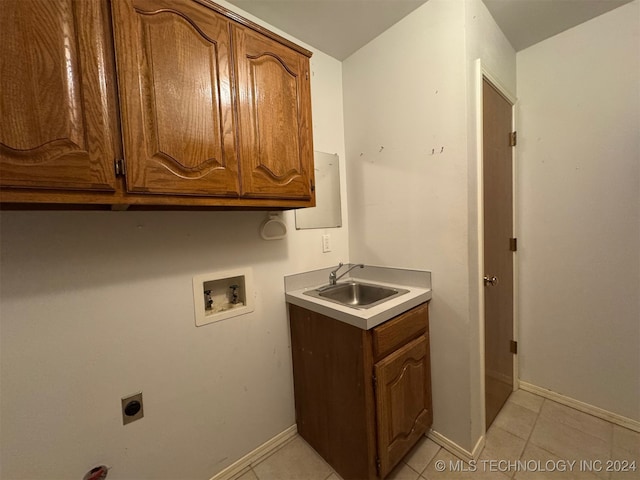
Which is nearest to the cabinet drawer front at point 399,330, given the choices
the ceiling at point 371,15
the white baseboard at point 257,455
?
the white baseboard at point 257,455

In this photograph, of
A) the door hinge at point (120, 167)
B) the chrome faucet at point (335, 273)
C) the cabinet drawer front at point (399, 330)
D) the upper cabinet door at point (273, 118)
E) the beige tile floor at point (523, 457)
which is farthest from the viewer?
the chrome faucet at point (335, 273)

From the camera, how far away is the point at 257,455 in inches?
55.1

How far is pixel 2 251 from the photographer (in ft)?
2.69

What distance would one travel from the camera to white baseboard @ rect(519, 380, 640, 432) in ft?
4.83

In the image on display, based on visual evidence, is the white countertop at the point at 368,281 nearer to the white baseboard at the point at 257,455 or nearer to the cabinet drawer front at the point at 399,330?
the cabinet drawer front at the point at 399,330

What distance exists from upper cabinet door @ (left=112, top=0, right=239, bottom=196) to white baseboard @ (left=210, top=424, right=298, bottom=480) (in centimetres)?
141

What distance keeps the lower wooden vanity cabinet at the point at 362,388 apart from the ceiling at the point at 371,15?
163 centimetres

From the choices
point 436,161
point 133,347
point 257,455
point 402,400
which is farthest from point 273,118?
point 257,455

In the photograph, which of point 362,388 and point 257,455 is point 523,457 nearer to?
point 362,388

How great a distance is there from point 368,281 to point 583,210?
1396 mm

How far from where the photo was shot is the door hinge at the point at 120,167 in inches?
30.2

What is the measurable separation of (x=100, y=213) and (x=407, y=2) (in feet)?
5.81

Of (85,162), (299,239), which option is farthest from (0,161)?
(299,239)

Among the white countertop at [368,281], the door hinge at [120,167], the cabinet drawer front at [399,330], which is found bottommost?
the cabinet drawer front at [399,330]
